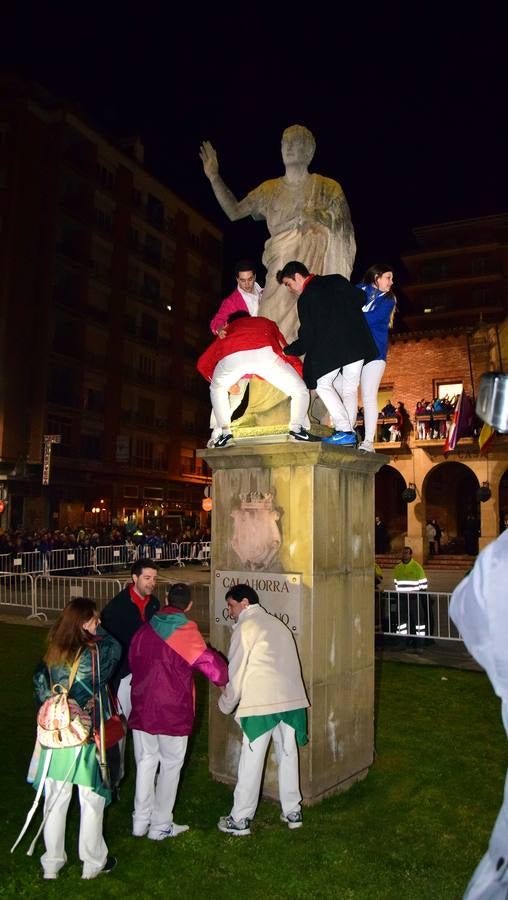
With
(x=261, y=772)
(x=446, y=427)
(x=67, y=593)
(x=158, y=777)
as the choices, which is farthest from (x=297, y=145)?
(x=446, y=427)

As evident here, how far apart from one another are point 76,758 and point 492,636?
10.7 feet

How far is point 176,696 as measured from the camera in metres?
5.18

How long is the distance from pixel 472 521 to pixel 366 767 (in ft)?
90.0

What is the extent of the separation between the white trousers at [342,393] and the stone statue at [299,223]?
2.52ft

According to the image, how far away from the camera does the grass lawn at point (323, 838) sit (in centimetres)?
457

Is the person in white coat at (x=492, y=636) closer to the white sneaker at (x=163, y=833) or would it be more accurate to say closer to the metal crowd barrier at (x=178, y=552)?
the white sneaker at (x=163, y=833)

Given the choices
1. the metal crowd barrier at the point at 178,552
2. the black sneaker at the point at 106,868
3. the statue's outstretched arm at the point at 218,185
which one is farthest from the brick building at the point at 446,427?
the black sneaker at the point at 106,868

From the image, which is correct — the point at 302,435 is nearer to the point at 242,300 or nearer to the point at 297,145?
the point at 242,300

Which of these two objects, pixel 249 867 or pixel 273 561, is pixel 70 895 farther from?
pixel 273 561

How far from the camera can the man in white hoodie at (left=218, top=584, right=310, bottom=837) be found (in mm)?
5078

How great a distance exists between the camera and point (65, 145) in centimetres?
4569

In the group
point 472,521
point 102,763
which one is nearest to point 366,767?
point 102,763

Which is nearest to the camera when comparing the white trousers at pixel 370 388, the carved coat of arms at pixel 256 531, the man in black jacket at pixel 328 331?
the man in black jacket at pixel 328 331

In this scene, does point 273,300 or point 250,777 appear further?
point 273,300
